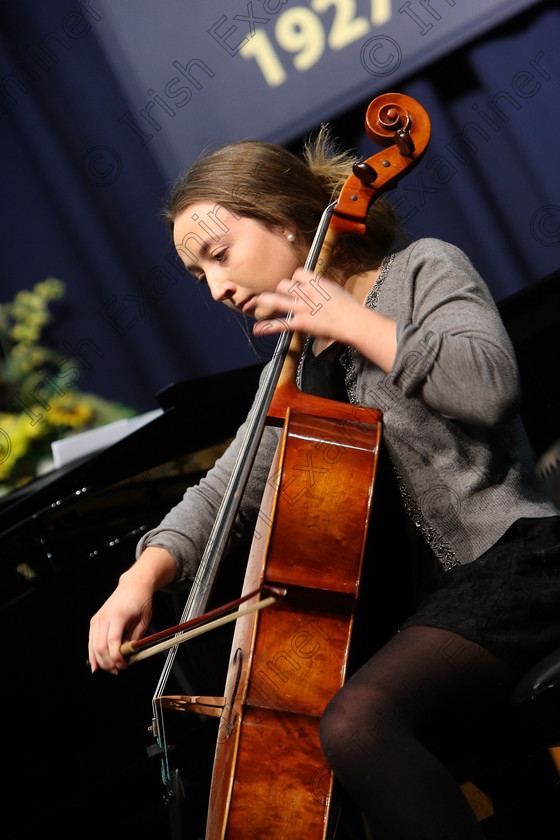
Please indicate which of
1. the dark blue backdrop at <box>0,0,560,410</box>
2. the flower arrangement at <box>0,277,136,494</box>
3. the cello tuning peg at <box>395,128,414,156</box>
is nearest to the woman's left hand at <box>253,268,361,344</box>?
the cello tuning peg at <box>395,128,414,156</box>

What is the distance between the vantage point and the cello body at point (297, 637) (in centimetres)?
81

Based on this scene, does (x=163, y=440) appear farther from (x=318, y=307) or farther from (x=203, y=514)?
(x=318, y=307)

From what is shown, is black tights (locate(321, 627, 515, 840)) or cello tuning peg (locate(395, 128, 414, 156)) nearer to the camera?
black tights (locate(321, 627, 515, 840))

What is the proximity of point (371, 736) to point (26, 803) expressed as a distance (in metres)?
0.84

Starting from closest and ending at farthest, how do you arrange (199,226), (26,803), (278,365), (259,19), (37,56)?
(278,365) < (199,226) < (26,803) < (259,19) < (37,56)

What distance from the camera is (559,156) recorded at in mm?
1924

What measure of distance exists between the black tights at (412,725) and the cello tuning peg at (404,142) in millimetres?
674

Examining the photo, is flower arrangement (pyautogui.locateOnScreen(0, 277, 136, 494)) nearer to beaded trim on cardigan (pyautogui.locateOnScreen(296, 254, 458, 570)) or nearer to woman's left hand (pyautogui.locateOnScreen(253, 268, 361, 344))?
beaded trim on cardigan (pyautogui.locateOnScreen(296, 254, 458, 570))

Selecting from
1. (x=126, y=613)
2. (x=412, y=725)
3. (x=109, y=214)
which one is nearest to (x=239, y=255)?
(x=126, y=613)

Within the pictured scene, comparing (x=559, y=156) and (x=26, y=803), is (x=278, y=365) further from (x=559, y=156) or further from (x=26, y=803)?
(x=559, y=156)

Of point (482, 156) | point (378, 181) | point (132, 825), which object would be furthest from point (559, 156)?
point (132, 825)

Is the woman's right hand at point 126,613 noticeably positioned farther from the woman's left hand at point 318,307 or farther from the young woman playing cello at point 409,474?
the woman's left hand at point 318,307

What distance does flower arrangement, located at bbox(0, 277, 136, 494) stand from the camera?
2160 millimetres

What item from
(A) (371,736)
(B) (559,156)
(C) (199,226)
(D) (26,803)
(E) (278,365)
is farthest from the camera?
(B) (559,156)
